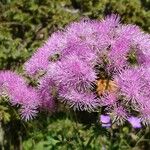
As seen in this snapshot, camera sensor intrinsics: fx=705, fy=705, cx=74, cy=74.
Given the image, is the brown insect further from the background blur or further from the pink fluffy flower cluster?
the background blur

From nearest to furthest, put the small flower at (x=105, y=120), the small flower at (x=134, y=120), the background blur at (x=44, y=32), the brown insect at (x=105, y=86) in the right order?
the brown insect at (x=105, y=86) < the small flower at (x=134, y=120) < the small flower at (x=105, y=120) < the background blur at (x=44, y=32)

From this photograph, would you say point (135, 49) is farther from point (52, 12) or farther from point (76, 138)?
point (52, 12)

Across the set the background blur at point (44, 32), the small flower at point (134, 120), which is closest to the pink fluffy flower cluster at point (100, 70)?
the small flower at point (134, 120)

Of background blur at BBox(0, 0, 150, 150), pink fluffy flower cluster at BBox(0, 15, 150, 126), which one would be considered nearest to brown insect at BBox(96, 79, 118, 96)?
pink fluffy flower cluster at BBox(0, 15, 150, 126)

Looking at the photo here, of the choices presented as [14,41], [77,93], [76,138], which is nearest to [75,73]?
[77,93]

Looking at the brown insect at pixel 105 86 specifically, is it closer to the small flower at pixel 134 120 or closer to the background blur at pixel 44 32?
the small flower at pixel 134 120

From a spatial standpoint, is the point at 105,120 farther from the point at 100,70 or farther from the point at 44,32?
the point at 44,32
